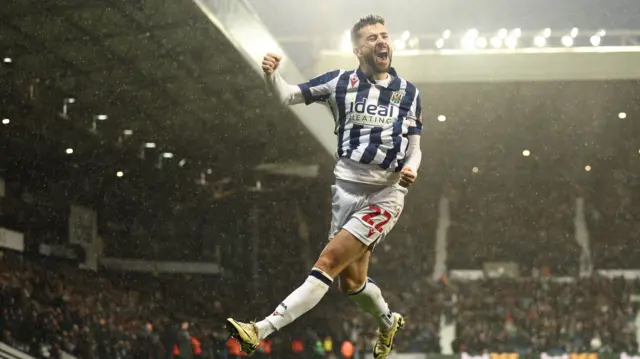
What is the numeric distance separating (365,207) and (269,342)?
5.67 meters

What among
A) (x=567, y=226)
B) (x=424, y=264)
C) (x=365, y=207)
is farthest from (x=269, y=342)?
(x=365, y=207)

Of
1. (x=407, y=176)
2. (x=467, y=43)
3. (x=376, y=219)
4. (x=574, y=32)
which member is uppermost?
(x=574, y=32)

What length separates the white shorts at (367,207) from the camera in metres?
3.95

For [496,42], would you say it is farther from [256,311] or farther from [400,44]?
[256,311]

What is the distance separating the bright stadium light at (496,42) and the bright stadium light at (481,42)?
0.09 meters

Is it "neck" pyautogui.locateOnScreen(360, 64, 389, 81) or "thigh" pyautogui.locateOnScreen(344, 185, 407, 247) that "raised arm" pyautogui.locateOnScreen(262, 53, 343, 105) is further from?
"thigh" pyautogui.locateOnScreen(344, 185, 407, 247)

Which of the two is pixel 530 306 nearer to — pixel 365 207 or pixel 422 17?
pixel 422 17

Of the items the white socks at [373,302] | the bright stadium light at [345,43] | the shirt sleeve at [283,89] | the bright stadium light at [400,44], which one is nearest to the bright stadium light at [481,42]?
the bright stadium light at [400,44]

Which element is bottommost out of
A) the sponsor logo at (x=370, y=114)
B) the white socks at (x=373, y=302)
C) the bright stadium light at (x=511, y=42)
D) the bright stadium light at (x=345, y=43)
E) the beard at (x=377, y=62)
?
the white socks at (x=373, y=302)

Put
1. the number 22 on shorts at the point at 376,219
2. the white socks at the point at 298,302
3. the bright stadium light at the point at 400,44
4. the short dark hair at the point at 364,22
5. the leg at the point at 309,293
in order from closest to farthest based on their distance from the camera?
the leg at the point at 309,293 → the white socks at the point at 298,302 → the number 22 on shorts at the point at 376,219 → the short dark hair at the point at 364,22 → the bright stadium light at the point at 400,44

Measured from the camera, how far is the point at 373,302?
427 centimetres

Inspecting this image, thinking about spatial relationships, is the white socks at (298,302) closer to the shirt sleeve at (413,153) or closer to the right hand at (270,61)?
the shirt sleeve at (413,153)

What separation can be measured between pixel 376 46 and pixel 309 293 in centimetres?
123

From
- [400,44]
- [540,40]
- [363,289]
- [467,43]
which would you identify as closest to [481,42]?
[467,43]
